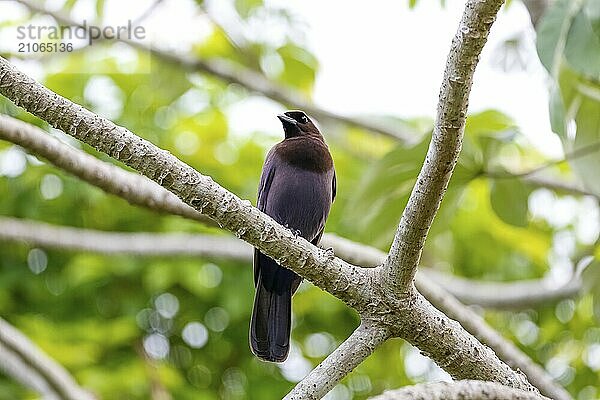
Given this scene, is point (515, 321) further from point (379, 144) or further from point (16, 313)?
point (16, 313)

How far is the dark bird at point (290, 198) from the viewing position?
7.82 feet

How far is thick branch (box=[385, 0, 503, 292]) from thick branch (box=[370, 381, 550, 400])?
1.12 ft

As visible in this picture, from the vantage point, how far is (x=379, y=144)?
14.4ft

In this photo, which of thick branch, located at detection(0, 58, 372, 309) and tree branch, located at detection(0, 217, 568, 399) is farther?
tree branch, located at detection(0, 217, 568, 399)

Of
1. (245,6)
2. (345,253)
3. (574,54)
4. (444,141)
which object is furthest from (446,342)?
(245,6)

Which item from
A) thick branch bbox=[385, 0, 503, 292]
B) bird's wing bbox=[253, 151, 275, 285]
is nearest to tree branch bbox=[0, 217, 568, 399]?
bird's wing bbox=[253, 151, 275, 285]

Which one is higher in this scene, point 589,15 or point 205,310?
point 589,15

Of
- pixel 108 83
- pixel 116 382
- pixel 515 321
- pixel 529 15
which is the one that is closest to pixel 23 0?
pixel 108 83

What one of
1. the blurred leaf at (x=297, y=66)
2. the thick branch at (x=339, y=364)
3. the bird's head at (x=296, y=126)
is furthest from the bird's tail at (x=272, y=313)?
the blurred leaf at (x=297, y=66)

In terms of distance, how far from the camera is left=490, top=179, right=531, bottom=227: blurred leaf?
8.82 ft

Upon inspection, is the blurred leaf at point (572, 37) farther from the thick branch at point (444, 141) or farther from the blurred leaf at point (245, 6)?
the blurred leaf at point (245, 6)

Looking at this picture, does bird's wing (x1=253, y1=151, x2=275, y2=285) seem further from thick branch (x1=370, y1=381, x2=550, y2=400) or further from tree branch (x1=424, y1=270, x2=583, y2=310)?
thick branch (x1=370, y1=381, x2=550, y2=400)

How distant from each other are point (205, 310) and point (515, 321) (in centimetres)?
122

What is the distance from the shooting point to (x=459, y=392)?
127cm
